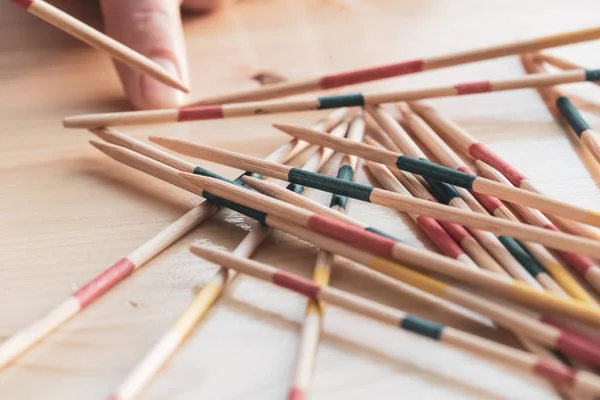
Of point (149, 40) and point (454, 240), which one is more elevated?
point (149, 40)

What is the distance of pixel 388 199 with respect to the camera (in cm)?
43

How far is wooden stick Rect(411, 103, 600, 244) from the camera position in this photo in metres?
0.42

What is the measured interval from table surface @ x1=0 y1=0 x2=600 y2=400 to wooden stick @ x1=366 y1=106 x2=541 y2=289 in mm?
32

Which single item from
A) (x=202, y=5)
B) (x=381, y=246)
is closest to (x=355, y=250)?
(x=381, y=246)

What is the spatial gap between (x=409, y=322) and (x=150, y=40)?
1.18 ft

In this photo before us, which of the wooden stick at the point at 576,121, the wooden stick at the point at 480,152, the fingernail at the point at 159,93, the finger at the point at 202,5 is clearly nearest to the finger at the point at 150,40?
the fingernail at the point at 159,93

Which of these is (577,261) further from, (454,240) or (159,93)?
(159,93)

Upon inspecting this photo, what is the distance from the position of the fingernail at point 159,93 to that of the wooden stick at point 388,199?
7 centimetres

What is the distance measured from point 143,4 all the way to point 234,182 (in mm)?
228

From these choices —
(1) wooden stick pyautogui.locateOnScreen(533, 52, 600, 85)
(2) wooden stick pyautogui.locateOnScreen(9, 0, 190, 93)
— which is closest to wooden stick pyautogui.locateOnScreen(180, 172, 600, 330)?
(2) wooden stick pyautogui.locateOnScreen(9, 0, 190, 93)

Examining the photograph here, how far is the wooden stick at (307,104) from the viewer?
1.75ft

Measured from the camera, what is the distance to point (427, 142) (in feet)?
1.70

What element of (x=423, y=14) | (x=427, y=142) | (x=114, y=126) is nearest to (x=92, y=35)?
(x=114, y=126)

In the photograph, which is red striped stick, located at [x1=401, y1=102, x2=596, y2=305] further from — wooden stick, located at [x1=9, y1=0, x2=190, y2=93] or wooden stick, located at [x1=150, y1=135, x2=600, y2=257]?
wooden stick, located at [x1=9, y1=0, x2=190, y2=93]
